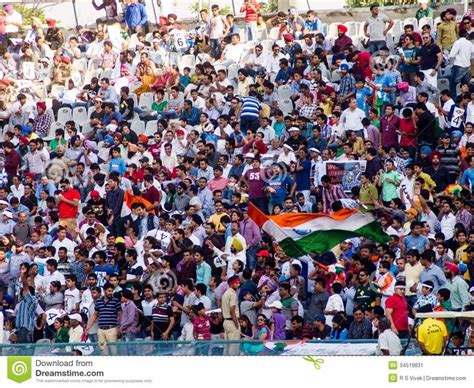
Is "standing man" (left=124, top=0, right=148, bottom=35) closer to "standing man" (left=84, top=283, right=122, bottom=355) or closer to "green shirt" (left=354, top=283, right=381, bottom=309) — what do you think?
"standing man" (left=84, top=283, right=122, bottom=355)

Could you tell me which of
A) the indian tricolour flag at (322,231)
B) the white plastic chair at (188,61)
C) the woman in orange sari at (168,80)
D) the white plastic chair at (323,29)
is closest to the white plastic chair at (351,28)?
the white plastic chair at (323,29)

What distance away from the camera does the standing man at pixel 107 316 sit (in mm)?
29953

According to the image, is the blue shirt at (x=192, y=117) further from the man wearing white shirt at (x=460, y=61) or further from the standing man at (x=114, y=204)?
the man wearing white shirt at (x=460, y=61)

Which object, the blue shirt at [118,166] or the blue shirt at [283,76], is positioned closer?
the blue shirt at [118,166]

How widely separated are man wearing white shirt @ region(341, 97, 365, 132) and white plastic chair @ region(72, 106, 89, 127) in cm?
649

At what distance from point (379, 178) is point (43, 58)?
12.0m

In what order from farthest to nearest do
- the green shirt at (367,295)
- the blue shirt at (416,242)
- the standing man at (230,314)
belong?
the blue shirt at (416,242)
the standing man at (230,314)
the green shirt at (367,295)

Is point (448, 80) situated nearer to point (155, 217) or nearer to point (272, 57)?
point (272, 57)

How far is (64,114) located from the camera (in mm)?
38906

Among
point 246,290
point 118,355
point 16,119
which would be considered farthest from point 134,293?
point 16,119

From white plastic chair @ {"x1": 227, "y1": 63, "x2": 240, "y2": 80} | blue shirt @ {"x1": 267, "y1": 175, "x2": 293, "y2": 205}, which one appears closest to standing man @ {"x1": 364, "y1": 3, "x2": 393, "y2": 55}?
white plastic chair @ {"x1": 227, "y1": 63, "x2": 240, "y2": 80}

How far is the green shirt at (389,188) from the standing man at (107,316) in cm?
510

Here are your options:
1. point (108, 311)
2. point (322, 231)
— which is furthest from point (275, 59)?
point (108, 311)
